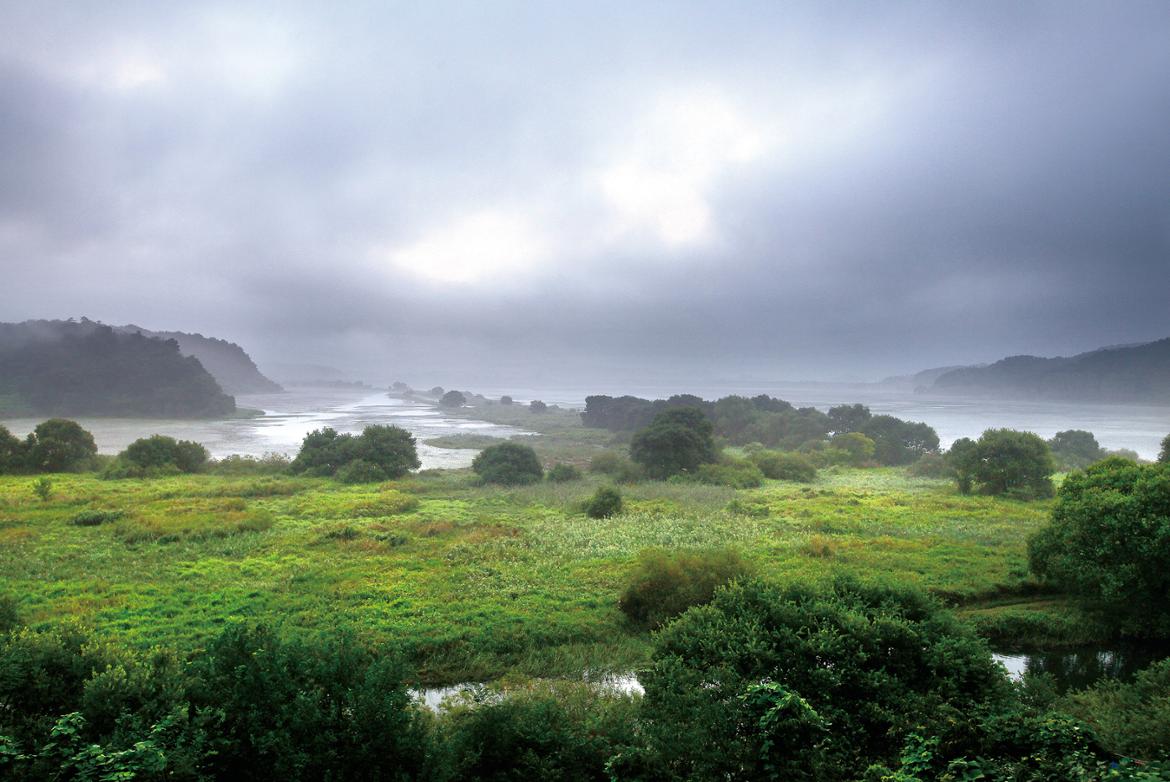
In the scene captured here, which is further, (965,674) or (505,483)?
(505,483)

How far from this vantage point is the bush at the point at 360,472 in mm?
40219

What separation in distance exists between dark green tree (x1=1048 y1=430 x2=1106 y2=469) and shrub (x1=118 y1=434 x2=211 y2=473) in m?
79.2

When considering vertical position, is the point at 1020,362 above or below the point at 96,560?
above

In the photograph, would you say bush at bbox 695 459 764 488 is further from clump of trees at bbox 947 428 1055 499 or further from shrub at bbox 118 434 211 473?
shrub at bbox 118 434 211 473

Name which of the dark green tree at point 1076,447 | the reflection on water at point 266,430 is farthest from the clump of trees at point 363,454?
the dark green tree at point 1076,447

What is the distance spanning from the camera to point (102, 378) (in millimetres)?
93625

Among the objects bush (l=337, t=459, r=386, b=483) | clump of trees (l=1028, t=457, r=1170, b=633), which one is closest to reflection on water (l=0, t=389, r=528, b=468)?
bush (l=337, t=459, r=386, b=483)

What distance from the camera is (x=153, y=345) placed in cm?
10394

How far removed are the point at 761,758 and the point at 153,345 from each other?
13166 centimetres

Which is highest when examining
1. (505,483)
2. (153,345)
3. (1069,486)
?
(153,345)

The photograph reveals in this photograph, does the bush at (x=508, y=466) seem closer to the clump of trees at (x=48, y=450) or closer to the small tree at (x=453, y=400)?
the clump of trees at (x=48, y=450)

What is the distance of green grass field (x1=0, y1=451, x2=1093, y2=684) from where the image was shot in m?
13.8

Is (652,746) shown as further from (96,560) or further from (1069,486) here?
(96,560)

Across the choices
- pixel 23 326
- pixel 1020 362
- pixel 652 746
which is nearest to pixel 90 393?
pixel 23 326
